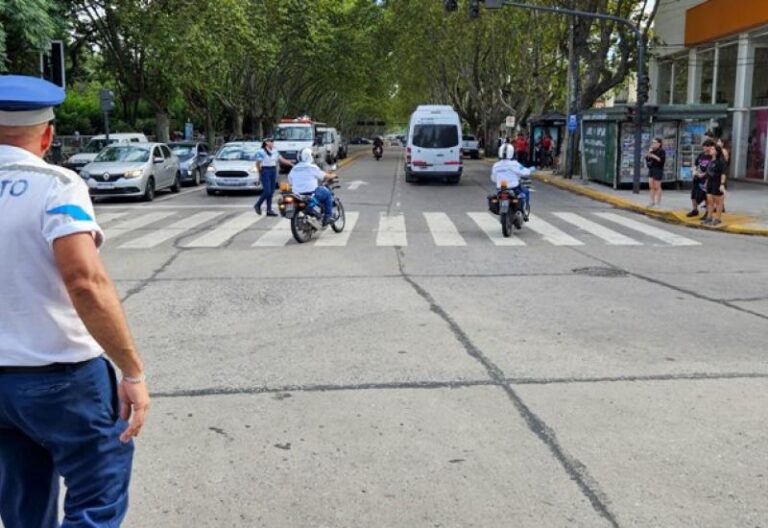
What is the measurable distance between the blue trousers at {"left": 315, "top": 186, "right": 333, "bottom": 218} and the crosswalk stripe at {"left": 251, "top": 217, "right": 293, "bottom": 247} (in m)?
0.84

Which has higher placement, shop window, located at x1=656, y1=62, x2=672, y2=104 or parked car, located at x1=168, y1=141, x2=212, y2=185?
shop window, located at x1=656, y1=62, x2=672, y2=104

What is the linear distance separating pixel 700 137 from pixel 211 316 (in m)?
19.6

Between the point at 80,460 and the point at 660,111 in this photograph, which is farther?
the point at 660,111

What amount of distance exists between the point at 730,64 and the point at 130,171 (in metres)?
21.1

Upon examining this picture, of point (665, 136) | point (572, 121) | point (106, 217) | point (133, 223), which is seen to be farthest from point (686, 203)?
point (106, 217)

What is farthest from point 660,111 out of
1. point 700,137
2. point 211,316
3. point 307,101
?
point 307,101

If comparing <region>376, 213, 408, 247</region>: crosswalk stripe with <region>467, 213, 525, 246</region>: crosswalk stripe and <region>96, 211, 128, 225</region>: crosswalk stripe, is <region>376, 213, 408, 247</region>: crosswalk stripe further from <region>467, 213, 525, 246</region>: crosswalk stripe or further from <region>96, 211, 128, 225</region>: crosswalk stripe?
<region>96, 211, 128, 225</region>: crosswalk stripe

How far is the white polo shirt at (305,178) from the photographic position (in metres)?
13.1

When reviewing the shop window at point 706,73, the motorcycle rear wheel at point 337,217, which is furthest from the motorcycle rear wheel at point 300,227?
the shop window at point 706,73

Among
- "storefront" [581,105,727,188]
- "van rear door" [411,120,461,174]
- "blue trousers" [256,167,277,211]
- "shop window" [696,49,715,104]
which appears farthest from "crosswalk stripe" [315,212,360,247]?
"shop window" [696,49,715,104]

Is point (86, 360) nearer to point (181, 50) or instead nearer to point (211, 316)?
point (211, 316)

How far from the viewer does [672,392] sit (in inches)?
203

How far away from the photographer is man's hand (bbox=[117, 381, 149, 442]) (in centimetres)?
245

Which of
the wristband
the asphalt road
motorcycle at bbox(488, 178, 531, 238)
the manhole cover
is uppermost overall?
the wristband
